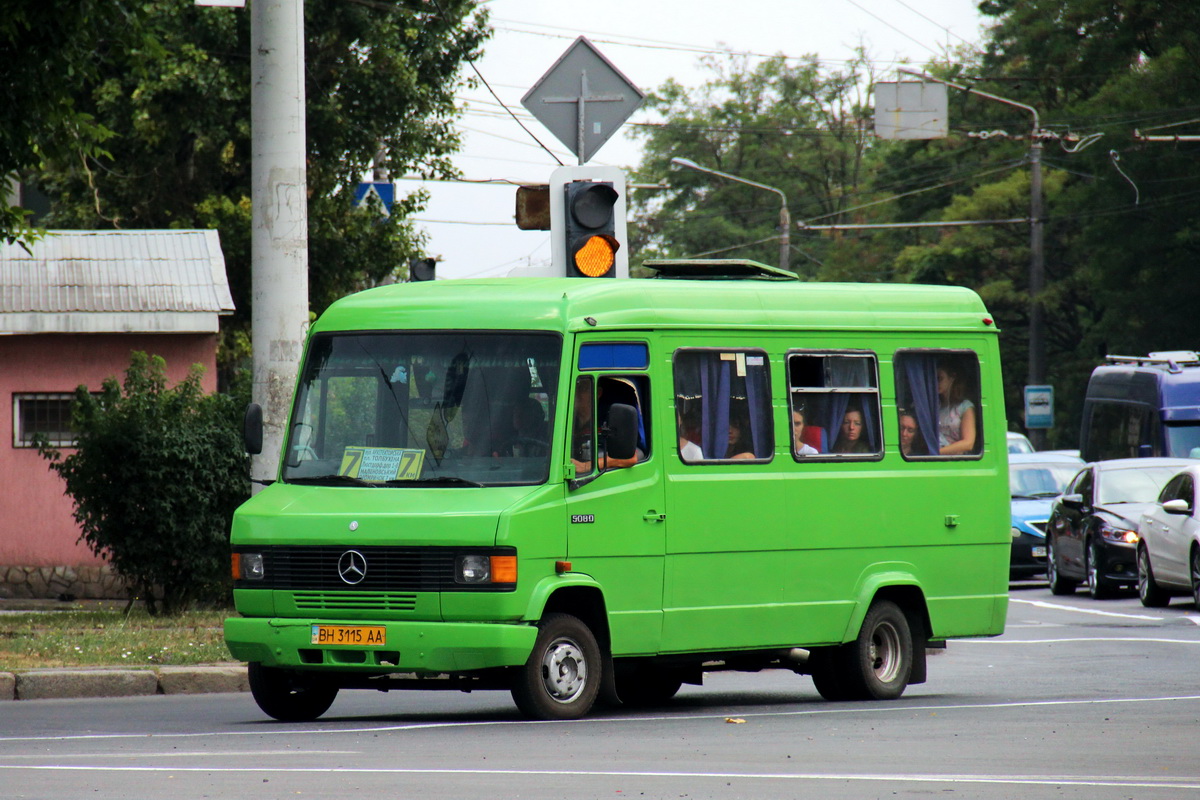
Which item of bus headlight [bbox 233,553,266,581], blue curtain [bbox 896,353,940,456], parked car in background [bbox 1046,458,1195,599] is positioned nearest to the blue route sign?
parked car in background [bbox 1046,458,1195,599]

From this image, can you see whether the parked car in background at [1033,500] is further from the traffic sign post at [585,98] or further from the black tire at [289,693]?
the black tire at [289,693]

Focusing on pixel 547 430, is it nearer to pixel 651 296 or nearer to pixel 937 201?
pixel 651 296

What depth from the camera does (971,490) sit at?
1354 centimetres

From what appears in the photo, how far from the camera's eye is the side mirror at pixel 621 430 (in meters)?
11.2

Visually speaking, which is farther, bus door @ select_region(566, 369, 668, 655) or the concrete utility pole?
the concrete utility pole

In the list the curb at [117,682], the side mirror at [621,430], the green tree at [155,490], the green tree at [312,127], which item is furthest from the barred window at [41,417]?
the side mirror at [621,430]

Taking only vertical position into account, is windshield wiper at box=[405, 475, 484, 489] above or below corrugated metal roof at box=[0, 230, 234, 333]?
below

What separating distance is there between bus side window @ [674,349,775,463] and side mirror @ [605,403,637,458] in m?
0.80

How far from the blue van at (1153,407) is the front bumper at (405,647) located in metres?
19.8

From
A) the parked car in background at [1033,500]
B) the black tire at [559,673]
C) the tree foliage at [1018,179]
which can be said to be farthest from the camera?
the tree foliage at [1018,179]

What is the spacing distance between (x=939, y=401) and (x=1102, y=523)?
37.0ft

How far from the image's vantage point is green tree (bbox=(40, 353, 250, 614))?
58.6ft

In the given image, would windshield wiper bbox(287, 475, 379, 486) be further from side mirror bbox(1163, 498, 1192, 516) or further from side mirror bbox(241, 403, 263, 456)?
side mirror bbox(1163, 498, 1192, 516)

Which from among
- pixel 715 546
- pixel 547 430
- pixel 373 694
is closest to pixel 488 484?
pixel 547 430
